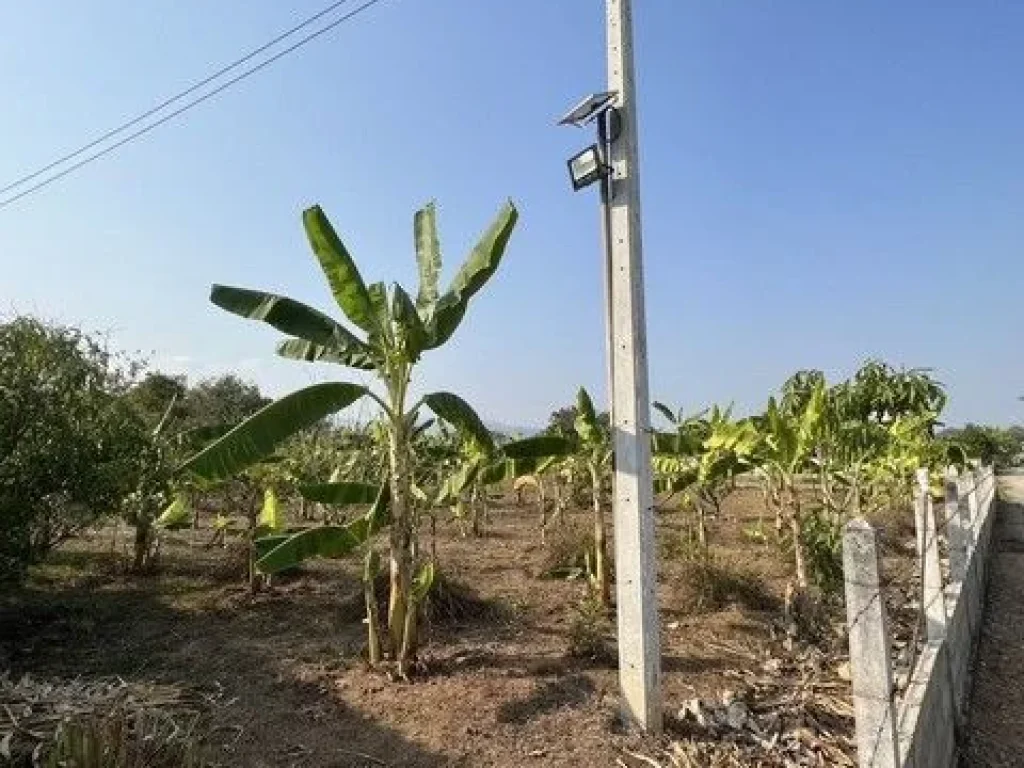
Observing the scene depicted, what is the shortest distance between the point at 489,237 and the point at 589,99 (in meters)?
1.26

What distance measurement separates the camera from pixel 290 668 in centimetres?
628

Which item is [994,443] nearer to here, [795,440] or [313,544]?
[795,440]

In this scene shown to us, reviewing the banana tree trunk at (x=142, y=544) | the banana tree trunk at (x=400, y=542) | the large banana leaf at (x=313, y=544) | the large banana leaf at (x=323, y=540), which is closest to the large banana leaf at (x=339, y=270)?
the banana tree trunk at (x=400, y=542)

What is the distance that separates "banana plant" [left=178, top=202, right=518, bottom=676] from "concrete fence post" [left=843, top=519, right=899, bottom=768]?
3.20m

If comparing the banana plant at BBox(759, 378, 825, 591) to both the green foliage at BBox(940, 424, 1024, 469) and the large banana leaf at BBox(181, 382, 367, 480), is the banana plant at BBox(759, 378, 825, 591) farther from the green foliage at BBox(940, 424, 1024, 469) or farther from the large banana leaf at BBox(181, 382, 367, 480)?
the green foliage at BBox(940, 424, 1024, 469)

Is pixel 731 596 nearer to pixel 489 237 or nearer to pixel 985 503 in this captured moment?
pixel 489 237

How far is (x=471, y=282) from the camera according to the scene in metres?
5.79

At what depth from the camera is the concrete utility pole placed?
4.86m

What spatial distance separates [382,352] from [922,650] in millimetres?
4409

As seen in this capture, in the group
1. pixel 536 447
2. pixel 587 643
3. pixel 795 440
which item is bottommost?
pixel 587 643

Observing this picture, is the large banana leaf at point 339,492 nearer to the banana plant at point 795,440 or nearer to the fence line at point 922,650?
the fence line at point 922,650

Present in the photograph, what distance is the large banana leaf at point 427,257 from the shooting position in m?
6.12

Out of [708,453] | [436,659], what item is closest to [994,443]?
[708,453]

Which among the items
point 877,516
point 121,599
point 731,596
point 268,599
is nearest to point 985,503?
point 877,516
